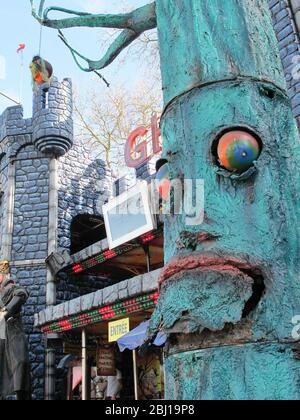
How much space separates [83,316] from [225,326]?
8471 millimetres

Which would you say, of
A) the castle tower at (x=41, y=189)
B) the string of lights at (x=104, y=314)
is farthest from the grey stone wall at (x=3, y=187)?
the string of lights at (x=104, y=314)

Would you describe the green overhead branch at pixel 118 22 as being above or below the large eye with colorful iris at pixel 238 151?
above

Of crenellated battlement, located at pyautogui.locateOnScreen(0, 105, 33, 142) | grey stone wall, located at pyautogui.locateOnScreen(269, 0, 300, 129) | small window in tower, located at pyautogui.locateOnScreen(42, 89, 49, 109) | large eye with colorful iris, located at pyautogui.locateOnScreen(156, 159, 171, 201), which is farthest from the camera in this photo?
crenellated battlement, located at pyautogui.locateOnScreen(0, 105, 33, 142)

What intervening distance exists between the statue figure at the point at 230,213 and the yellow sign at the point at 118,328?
7.39 meters

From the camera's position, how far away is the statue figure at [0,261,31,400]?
28.3ft

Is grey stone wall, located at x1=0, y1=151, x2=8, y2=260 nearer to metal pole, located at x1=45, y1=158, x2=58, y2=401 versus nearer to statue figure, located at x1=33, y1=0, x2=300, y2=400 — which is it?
metal pole, located at x1=45, y1=158, x2=58, y2=401

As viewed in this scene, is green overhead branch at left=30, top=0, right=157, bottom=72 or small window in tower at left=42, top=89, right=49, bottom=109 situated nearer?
green overhead branch at left=30, top=0, right=157, bottom=72

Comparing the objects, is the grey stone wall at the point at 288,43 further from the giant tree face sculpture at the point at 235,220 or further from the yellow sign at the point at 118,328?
the giant tree face sculpture at the point at 235,220

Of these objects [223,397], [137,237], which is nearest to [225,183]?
[223,397]

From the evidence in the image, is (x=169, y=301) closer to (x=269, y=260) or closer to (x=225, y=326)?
(x=225, y=326)

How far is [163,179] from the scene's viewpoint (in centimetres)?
163

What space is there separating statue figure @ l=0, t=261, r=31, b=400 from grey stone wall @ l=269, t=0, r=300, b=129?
6.18m

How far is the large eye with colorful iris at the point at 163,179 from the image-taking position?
5.21ft

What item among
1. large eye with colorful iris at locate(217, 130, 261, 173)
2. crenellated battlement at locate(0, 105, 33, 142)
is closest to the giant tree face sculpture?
large eye with colorful iris at locate(217, 130, 261, 173)
